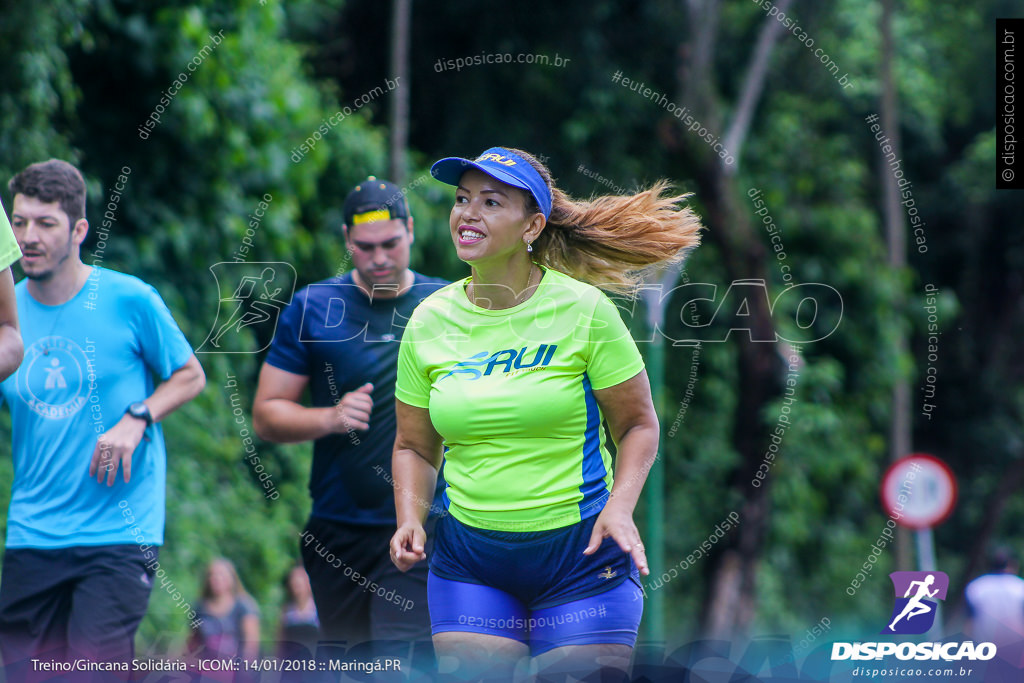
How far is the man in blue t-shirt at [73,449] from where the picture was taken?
390 cm

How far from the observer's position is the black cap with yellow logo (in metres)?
4.39

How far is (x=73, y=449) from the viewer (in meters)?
3.96

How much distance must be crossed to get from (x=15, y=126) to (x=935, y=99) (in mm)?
12840

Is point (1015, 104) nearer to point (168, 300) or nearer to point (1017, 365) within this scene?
point (168, 300)

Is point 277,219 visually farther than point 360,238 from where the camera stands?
Yes

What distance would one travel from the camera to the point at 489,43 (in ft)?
40.8

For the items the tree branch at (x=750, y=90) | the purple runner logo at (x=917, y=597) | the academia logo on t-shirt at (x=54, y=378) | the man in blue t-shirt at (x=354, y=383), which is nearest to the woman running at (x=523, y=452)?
the man in blue t-shirt at (x=354, y=383)

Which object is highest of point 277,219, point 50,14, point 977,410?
point 50,14

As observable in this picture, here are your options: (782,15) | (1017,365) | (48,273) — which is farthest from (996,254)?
(48,273)

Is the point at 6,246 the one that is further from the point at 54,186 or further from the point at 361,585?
the point at 361,585

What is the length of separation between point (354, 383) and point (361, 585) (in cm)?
74

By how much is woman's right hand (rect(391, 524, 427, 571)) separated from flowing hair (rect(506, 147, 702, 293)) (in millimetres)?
885

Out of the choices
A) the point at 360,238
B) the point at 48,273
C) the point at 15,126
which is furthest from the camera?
the point at 15,126

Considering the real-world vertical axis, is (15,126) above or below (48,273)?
above
